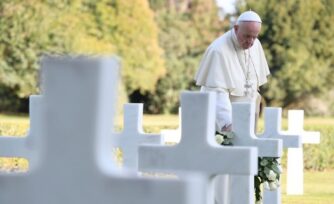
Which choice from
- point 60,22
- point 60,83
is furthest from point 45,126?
point 60,22

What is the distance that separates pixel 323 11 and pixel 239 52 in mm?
56148

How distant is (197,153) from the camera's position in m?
5.54

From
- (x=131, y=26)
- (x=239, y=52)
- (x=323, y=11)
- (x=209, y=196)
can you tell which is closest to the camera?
(x=209, y=196)

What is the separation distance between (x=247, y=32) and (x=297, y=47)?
55602mm

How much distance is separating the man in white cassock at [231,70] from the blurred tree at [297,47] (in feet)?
164

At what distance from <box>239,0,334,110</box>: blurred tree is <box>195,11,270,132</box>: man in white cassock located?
50.0 metres

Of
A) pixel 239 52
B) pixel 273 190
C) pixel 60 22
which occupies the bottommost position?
pixel 273 190

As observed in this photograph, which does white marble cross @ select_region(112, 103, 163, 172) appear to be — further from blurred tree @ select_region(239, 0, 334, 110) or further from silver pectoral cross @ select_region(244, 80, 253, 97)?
blurred tree @ select_region(239, 0, 334, 110)

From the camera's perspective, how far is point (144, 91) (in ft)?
198

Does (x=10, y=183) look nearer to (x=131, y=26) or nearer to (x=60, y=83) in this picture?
(x=60, y=83)

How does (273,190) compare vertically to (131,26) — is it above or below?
below

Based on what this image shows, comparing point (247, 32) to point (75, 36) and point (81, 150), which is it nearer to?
point (81, 150)

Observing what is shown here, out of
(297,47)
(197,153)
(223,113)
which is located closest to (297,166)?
(223,113)

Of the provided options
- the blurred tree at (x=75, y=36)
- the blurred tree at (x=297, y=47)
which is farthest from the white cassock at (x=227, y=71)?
the blurred tree at (x=297, y=47)
